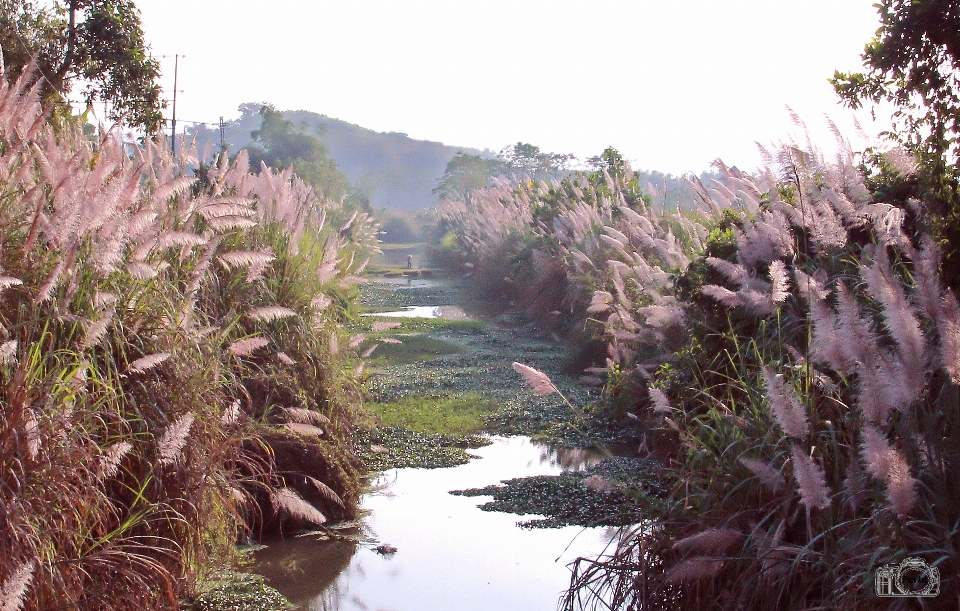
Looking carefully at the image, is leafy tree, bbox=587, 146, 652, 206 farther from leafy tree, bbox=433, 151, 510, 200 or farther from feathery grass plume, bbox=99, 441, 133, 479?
leafy tree, bbox=433, 151, 510, 200

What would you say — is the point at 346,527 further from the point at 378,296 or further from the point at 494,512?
the point at 378,296

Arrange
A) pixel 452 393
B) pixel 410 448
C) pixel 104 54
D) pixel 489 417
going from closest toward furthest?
pixel 410 448 < pixel 489 417 < pixel 452 393 < pixel 104 54

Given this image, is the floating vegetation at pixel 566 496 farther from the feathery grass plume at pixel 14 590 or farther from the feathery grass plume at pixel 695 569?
the feathery grass plume at pixel 14 590

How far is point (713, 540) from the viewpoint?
2.52 metres

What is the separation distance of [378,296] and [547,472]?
1204 centimetres

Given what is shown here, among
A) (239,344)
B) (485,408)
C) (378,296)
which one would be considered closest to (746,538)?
(239,344)

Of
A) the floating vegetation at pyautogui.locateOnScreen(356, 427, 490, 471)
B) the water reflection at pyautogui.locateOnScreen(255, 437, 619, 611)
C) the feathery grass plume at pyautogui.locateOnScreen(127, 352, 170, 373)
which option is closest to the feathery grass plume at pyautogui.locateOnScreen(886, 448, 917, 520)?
the water reflection at pyautogui.locateOnScreen(255, 437, 619, 611)

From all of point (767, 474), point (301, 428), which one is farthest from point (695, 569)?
point (301, 428)

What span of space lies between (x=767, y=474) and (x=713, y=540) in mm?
233

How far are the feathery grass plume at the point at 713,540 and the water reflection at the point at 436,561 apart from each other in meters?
0.97

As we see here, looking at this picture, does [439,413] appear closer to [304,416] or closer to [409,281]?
[304,416]

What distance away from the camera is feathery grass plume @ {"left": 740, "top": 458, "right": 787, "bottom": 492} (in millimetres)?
2500

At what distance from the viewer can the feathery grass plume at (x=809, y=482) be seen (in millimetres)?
2180

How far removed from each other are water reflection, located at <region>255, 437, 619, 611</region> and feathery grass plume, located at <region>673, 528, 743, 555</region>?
3.17ft
